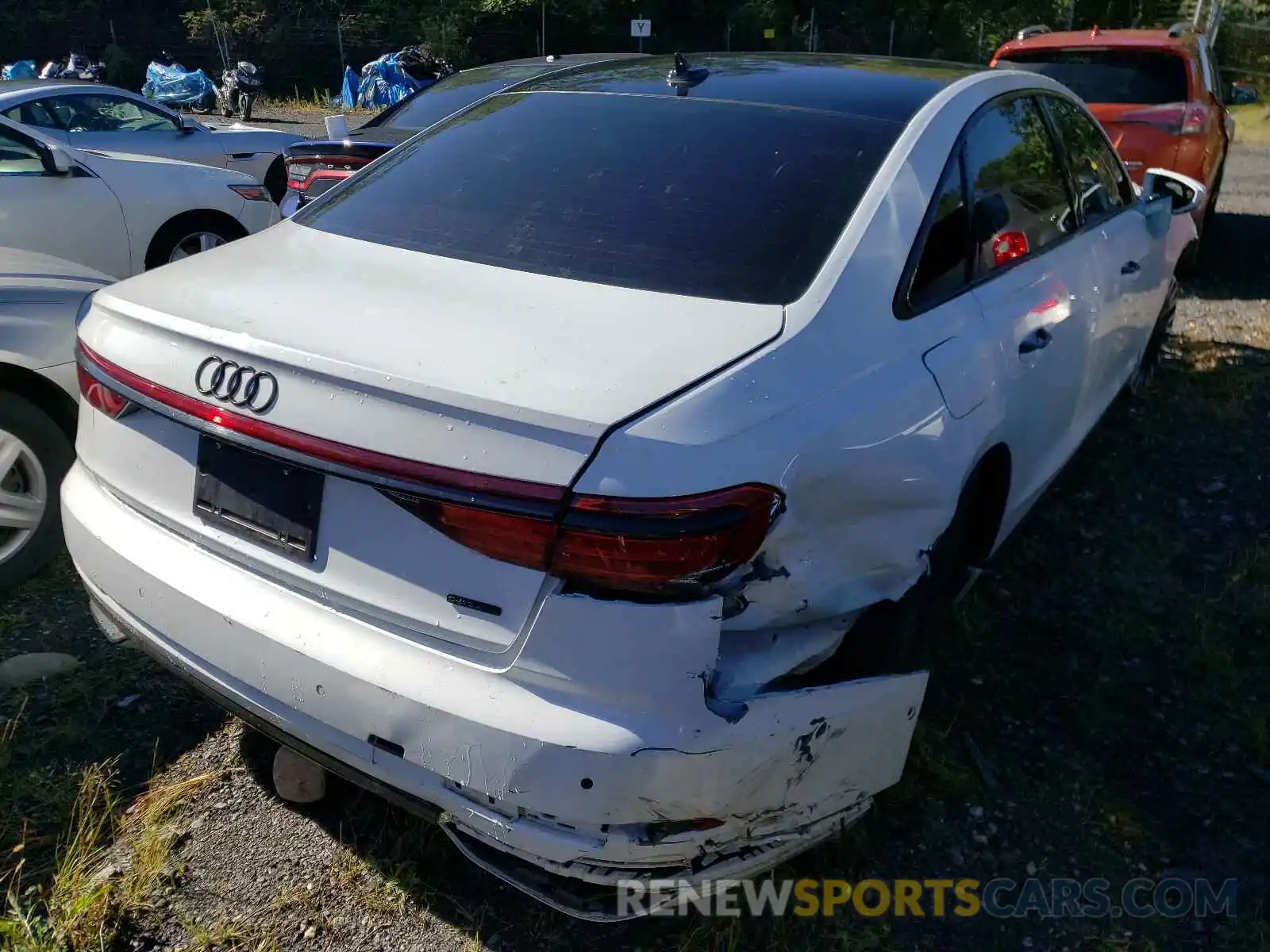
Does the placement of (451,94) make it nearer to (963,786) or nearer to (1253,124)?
(963,786)

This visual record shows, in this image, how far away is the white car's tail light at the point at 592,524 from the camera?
168cm

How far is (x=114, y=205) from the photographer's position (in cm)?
609

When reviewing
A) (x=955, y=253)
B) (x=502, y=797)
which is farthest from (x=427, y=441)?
(x=955, y=253)

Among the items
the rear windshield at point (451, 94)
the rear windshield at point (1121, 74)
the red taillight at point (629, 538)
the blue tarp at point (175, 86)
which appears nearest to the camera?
the red taillight at point (629, 538)

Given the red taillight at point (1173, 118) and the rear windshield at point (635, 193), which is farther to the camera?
the red taillight at point (1173, 118)

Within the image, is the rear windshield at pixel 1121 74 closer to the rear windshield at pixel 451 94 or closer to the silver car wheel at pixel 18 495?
the rear windshield at pixel 451 94

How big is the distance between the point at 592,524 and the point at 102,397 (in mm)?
1292

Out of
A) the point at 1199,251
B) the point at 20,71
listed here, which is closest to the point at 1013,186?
the point at 1199,251

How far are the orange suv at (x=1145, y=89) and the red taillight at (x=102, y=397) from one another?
6.27 metres

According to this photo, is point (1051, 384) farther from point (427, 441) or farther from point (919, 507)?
point (427, 441)

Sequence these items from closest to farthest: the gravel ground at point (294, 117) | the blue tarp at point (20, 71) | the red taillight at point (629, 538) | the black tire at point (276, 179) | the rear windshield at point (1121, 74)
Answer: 1. the red taillight at point (629, 538)
2. the rear windshield at point (1121, 74)
3. the black tire at point (276, 179)
4. the gravel ground at point (294, 117)
5. the blue tarp at point (20, 71)

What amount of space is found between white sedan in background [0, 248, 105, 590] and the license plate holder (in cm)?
163

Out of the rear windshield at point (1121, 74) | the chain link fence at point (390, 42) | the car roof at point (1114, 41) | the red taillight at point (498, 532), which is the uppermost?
the chain link fence at point (390, 42)

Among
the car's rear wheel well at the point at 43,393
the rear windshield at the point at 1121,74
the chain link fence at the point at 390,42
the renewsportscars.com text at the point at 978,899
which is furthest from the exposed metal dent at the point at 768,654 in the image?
the chain link fence at the point at 390,42
